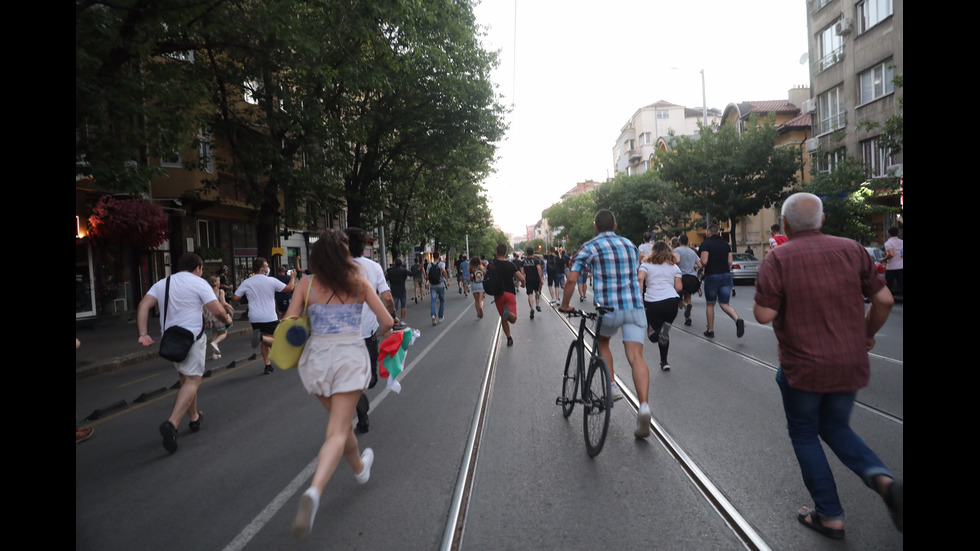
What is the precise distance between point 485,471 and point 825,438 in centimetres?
217

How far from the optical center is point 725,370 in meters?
7.62

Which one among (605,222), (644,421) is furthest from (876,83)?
(644,421)

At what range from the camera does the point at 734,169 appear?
30.6 meters

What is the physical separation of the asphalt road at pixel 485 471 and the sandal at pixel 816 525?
5 cm

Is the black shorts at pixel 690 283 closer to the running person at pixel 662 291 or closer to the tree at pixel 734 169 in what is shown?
the running person at pixel 662 291

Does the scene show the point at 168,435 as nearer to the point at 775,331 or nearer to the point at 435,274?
the point at 775,331

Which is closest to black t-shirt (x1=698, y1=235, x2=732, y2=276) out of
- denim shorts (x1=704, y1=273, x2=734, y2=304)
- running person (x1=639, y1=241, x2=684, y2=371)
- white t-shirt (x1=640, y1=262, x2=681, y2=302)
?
denim shorts (x1=704, y1=273, x2=734, y2=304)

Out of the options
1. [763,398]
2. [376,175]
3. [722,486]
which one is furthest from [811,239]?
[376,175]

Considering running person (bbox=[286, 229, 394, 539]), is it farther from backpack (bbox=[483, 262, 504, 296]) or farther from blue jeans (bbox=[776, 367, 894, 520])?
backpack (bbox=[483, 262, 504, 296])

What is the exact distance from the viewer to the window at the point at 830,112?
28359 mm

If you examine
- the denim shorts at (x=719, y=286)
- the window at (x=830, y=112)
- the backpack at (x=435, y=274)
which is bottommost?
the denim shorts at (x=719, y=286)

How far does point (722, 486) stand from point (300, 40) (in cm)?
1028

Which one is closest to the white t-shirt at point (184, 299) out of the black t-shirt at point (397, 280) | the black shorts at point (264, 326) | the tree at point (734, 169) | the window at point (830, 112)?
the black shorts at point (264, 326)
